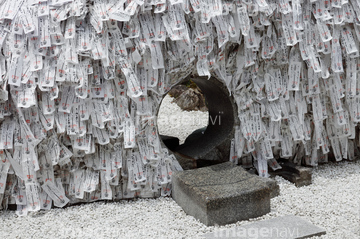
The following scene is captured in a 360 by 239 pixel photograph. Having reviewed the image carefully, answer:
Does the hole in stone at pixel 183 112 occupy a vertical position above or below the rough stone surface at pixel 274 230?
above

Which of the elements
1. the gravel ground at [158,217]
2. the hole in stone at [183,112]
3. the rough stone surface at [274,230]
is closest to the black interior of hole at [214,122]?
the gravel ground at [158,217]

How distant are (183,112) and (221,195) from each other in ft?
12.9

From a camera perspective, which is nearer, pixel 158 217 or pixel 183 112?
pixel 158 217

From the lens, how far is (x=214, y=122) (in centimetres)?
448

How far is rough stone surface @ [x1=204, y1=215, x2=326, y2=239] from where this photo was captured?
292cm

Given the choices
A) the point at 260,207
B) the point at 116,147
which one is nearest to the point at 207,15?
the point at 116,147

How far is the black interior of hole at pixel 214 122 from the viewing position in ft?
12.9

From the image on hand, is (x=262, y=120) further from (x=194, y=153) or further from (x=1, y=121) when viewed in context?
(x=1, y=121)

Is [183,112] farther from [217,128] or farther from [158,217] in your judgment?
[158,217]

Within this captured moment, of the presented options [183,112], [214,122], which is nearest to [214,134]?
[214,122]

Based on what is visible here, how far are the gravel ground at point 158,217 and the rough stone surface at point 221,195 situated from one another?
0.20ft

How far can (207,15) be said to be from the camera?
11.0 ft

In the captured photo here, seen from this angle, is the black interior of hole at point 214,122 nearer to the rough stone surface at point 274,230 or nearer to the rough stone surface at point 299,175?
the rough stone surface at point 299,175

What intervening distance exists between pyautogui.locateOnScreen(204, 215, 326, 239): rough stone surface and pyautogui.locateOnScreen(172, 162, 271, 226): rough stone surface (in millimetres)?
128
